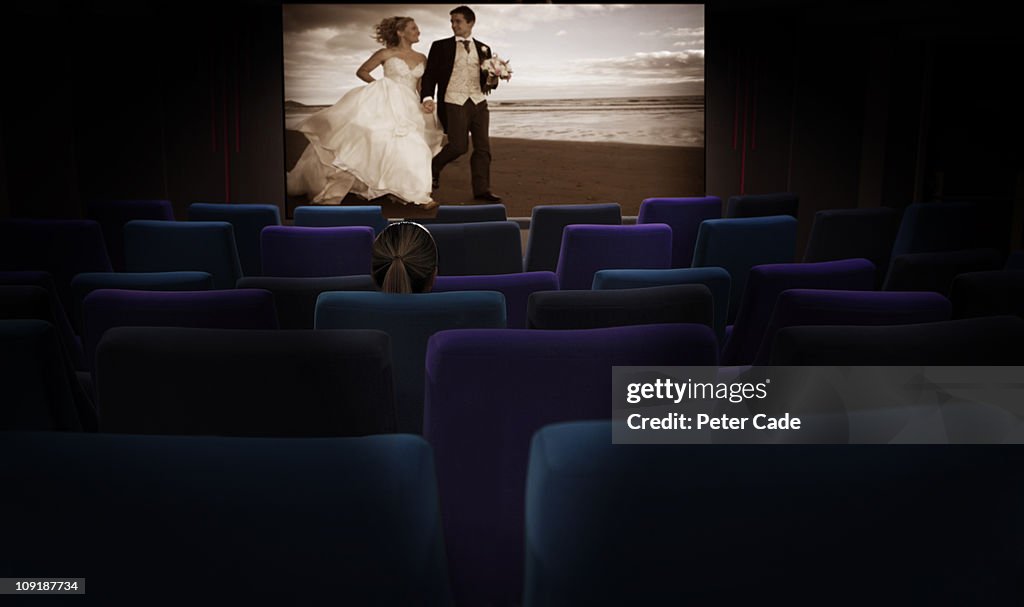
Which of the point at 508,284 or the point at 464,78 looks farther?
the point at 464,78

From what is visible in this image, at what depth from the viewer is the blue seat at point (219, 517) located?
2.38 ft

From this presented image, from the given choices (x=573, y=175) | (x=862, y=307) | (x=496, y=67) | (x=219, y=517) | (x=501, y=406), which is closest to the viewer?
(x=219, y=517)

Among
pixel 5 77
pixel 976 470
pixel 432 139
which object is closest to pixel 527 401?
pixel 976 470

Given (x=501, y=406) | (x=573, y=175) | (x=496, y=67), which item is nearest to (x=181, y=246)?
(x=501, y=406)

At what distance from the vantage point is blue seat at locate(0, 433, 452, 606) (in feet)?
2.38

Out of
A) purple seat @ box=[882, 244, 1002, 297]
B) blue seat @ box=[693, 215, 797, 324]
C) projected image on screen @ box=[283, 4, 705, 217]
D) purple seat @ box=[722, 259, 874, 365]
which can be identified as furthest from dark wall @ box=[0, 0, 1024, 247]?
purple seat @ box=[722, 259, 874, 365]

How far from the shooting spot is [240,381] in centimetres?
133

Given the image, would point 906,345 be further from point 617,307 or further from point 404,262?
point 404,262

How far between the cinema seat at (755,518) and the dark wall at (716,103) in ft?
26.3

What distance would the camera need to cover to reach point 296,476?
737 millimetres

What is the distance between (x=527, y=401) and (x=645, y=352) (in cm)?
21

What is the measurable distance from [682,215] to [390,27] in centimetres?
424

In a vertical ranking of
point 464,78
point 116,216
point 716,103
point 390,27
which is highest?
point 390,27

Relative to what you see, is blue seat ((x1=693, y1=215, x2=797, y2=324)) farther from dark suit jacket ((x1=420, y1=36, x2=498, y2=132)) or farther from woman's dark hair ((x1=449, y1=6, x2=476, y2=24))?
woman's dark hair ((x1=449, y1=6, x2=476, y2=24))
